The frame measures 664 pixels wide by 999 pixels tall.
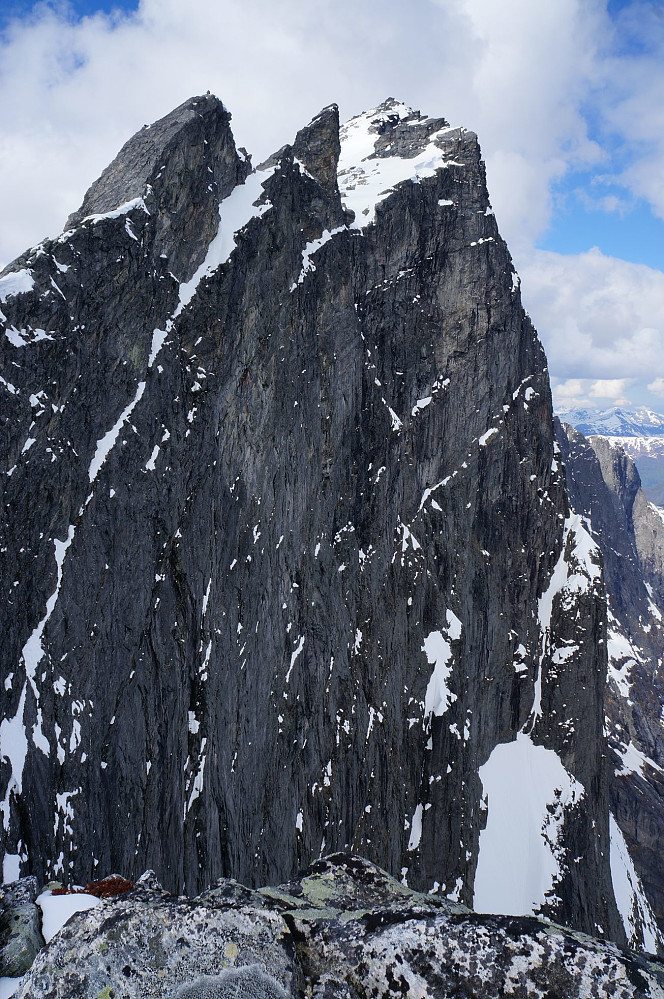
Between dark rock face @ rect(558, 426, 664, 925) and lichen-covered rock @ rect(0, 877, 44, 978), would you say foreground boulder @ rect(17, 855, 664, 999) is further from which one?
dark rock face @ rect(558, 426, 664, 925)

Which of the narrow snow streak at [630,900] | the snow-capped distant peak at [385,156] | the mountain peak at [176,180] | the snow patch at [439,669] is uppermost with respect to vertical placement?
the snow-capped distant peak at [385,156]

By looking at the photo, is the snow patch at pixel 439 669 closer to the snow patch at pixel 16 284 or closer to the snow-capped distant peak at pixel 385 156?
the snow-capped distant peak at pixel 385 156

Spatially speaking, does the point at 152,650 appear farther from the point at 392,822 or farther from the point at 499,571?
the point at 499,571

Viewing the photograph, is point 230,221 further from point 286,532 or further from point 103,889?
point 103,889

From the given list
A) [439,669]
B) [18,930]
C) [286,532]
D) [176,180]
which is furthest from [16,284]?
[439,669]

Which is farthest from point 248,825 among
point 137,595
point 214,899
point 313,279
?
point 313,279

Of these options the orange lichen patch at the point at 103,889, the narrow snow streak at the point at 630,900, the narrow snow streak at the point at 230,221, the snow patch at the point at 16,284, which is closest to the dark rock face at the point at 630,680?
the narrow snow streak at the point at 630,900

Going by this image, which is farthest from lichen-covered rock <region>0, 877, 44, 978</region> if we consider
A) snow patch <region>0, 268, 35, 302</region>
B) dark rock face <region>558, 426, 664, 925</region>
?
dark rock face <region>558, 426, 664, 925</region>
